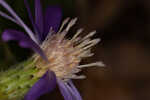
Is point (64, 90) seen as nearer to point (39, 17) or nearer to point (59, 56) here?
point (59, 56)

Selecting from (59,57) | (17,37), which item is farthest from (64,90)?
(17,37)

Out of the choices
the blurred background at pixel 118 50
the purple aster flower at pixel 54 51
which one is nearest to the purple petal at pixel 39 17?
the purple aster flower at pixel 54 51

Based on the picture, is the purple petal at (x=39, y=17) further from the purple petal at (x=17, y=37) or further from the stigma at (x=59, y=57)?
the purple petal at (x=17, y=37)

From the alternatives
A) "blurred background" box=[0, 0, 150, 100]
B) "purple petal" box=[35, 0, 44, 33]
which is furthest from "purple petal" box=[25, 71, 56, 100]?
"blurred background" box=[0, 0, 150, 100]

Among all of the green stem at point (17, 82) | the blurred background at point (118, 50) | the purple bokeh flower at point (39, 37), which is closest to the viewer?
the purple bokeh flower at point (39, 37)

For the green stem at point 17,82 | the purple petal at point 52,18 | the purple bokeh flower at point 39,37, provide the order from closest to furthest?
the purple bokeh flower at point 39,37, the green stem at point 17,82, the purple petal at point 52,18

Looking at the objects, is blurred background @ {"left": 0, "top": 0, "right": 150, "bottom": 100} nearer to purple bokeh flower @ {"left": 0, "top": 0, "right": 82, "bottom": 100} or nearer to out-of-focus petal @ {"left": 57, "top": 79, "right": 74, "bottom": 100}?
purple bokeh flower @ {"left": 0, "top": 0, "right": 82, "bottom": 100}

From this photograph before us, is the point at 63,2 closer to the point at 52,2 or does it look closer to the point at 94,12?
the point at 52,2

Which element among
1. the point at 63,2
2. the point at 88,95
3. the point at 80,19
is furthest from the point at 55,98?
the point at 63,2
